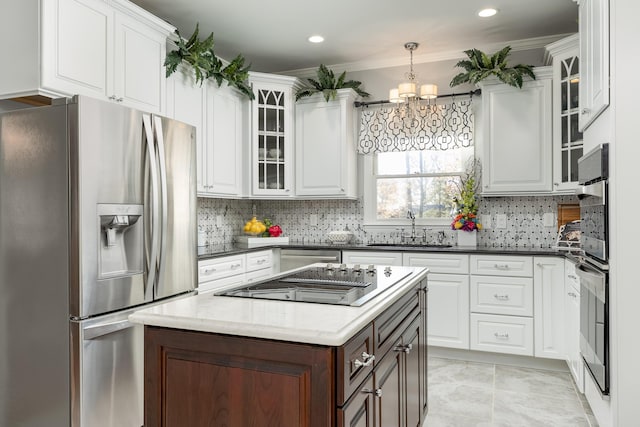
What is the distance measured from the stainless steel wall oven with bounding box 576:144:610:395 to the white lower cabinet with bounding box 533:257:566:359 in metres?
0.93

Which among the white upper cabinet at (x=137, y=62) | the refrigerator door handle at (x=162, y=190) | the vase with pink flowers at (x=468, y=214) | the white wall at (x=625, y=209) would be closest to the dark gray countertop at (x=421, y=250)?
the vase with pink flowers at (x=468, y=214)

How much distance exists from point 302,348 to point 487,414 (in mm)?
2087

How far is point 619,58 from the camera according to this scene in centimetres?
199

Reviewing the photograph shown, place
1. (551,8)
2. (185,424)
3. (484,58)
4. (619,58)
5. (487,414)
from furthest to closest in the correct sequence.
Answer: (484,58) → (551,8) → (487,414) → (619,58) → (185,424)

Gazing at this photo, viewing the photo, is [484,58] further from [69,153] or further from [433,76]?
[69,153]

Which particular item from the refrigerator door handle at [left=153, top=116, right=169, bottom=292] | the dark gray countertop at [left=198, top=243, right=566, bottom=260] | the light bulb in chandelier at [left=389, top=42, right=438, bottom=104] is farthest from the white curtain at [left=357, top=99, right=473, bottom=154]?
the refrigerator door handle at [left=153, top=116, right=169, bottom=292]

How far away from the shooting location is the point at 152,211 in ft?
8.14

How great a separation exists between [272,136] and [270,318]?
3351 millimetres

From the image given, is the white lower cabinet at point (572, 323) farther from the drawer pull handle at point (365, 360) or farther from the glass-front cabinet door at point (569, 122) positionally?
the drawer pull handle at point (365, 360)

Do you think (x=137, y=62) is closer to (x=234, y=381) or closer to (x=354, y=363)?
(x=234, y=381)

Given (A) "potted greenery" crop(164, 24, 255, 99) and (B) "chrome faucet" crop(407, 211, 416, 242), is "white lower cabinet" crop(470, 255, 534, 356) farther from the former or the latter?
(A) "potted greenery" crop(164, 24, 255, 99)

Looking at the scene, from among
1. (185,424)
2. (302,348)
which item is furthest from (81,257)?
(302,348)

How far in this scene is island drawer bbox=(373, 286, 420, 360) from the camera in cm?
164

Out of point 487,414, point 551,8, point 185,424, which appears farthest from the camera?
point 551,8
